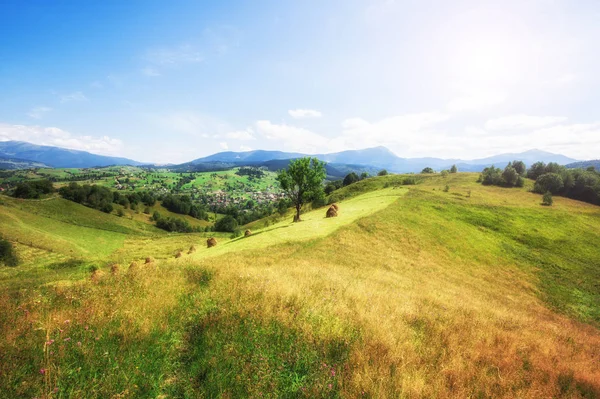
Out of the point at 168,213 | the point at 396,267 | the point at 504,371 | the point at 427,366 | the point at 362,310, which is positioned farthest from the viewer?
the point at 168,213

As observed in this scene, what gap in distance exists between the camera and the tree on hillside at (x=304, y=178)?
160 feet

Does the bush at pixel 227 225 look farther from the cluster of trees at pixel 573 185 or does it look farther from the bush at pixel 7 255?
the cluster of trees at pixel 573 185

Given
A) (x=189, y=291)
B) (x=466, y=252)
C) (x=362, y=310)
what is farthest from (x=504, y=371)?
(x=466, y=252)

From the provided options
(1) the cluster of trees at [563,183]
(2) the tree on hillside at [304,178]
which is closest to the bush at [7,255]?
(2) the tree on hillside at [304,178]

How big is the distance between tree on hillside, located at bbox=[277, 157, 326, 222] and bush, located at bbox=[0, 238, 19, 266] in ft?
Result: 235

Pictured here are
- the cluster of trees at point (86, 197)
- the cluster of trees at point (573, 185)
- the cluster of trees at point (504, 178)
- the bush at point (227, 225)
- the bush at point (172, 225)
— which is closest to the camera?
the cluster of trees at point (573, 185)

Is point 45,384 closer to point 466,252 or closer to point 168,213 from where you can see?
point 466,252

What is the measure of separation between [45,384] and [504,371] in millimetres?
11442

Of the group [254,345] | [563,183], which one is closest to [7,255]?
[254,345]

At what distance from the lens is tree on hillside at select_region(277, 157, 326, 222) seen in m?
48.7

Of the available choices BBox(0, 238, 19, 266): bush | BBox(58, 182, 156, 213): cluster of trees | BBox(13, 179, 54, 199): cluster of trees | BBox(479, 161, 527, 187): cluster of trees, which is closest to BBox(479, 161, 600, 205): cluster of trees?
BBox(479, 161, 527, 187): cluster of trees

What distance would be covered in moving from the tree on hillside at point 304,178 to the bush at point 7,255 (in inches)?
2824

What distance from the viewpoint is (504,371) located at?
24.8 ft

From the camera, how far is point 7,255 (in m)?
62.2
